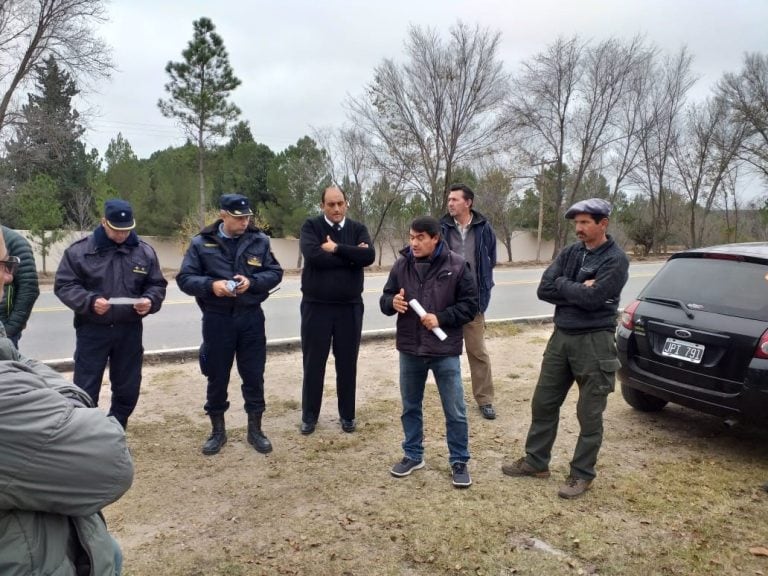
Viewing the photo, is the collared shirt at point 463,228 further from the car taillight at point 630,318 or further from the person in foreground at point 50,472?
the person in foreground at point 50,472

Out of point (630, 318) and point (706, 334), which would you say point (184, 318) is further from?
point (706, 334)

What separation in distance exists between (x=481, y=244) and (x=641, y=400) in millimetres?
2074

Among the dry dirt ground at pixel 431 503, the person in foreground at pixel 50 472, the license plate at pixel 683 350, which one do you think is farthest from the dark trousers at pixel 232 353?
the license plate at pixel 683 350

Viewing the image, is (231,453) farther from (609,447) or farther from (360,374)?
(609,447)

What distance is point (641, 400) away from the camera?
17.0 ft

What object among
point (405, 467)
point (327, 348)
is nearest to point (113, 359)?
point (327, 348)

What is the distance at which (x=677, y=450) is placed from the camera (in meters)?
4.42

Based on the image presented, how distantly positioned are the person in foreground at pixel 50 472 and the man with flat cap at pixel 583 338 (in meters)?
2.93

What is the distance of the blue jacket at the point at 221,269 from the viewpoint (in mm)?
4188

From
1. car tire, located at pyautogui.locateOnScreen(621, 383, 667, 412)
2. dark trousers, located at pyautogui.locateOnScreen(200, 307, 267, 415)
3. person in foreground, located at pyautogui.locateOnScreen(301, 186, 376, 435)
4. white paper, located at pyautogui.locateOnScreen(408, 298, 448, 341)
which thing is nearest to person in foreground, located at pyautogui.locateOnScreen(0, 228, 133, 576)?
white paper, located at pyautogui.locateOnScreen(408, 298, 448, 341)

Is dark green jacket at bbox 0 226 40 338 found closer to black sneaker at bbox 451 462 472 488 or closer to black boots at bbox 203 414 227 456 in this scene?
black boots at bbox 203 414 227 456

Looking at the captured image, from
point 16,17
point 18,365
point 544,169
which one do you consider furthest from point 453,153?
point 18,365

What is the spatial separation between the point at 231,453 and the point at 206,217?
2407cm

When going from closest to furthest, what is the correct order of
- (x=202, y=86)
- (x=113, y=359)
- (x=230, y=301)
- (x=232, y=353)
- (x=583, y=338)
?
(x=583, y=338) → (x=113, y=359) → (x=230, y=301) → (x=232, y=353) → (x=202, y=86)
